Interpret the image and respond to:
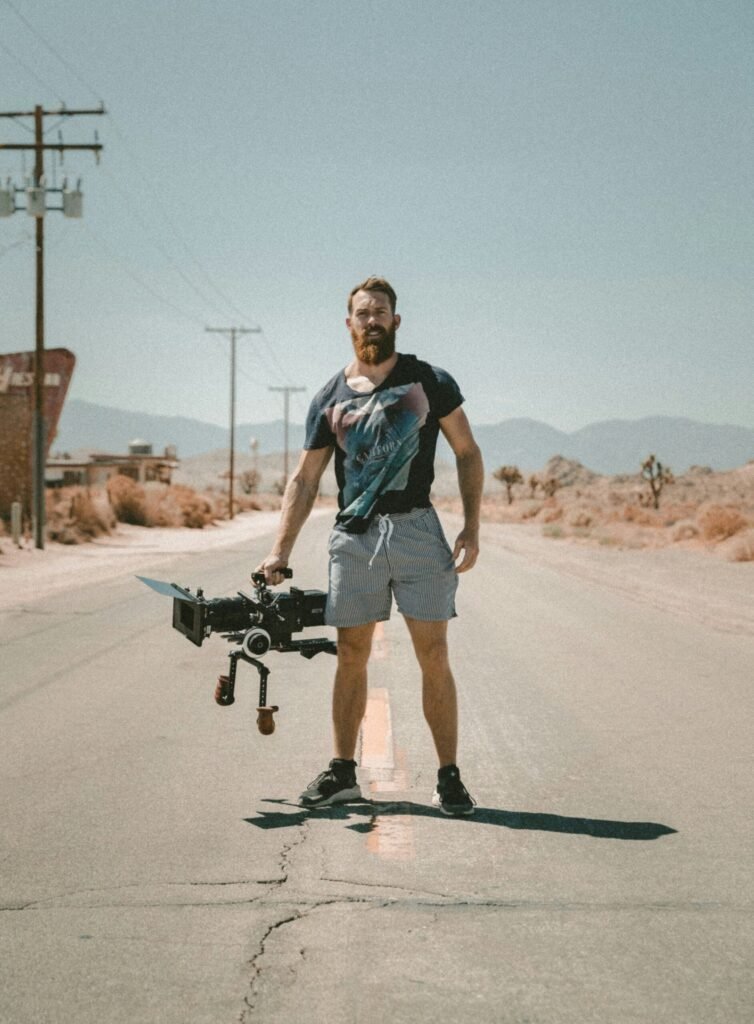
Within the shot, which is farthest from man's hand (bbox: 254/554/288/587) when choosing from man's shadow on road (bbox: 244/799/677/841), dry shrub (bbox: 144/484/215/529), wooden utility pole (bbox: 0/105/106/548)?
dry shrub (bbox: 144/484/215/529)

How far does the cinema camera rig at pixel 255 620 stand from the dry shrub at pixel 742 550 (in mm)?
22198

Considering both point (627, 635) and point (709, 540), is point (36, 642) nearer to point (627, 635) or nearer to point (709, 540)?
point (627, 635)

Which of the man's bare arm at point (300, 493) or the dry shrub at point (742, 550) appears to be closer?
the man's bare arm at point (300, 493)

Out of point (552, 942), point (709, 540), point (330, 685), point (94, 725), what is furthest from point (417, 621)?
point (709, 540)

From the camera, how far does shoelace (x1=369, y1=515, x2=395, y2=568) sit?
4.71 metres

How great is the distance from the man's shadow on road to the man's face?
1932mm

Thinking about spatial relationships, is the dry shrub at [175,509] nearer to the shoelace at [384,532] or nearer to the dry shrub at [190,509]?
the dry shrub at [190,509]

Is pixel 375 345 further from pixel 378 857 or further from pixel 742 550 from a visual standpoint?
pixel 742 550

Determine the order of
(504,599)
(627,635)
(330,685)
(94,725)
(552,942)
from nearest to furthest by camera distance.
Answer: (552,942)
(94,725)
(330,685)
(627,635)
(504,599)

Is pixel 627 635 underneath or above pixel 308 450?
underneath

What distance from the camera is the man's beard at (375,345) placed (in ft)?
15.6

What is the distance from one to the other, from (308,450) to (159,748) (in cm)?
201

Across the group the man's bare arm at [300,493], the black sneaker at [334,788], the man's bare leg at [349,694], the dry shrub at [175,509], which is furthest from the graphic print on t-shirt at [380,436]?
the dry shrub at [175,509]

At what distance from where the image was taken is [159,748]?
19.5ft
